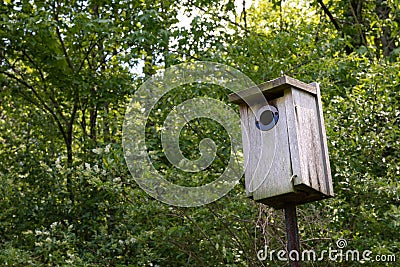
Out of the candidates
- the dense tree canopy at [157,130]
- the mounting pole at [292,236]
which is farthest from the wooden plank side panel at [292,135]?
the dense tree canopy at [157,130]

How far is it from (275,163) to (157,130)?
2.20 metres

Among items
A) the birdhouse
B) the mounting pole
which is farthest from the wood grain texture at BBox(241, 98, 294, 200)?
the mounting pole

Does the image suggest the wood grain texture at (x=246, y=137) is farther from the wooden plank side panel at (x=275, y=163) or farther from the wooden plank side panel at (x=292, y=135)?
the wooden plank side panel at (x=292, y=135)

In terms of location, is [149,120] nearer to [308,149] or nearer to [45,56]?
[45,56]

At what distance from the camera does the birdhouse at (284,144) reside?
262 centimetres

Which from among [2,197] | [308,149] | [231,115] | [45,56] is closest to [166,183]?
[231,115]

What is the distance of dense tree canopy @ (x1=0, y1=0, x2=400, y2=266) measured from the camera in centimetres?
414

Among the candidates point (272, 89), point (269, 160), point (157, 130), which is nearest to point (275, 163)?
point (269, 160)

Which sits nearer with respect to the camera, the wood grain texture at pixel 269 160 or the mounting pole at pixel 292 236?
the mounting pole at pixel 292 236

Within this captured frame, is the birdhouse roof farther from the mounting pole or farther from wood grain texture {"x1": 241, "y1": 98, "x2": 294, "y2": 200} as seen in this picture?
the mounting pole

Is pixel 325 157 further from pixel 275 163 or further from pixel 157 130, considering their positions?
pixel 157 130

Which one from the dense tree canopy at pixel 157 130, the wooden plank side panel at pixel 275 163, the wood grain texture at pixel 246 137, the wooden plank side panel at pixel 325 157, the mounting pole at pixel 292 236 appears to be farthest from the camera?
the dense tree canopy at pixel 157 130

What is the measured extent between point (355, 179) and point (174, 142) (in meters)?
1.21

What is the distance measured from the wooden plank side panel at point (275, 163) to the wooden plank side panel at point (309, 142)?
0.19 ft
